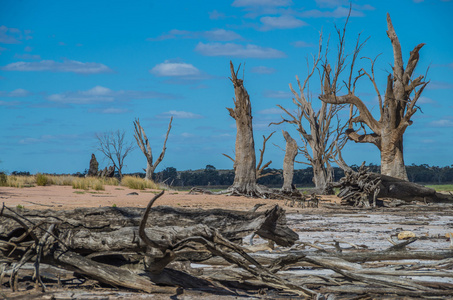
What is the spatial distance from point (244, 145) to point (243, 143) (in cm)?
9

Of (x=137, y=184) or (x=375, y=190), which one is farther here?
(x=137, y=184)

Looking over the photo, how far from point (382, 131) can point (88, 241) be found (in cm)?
1892

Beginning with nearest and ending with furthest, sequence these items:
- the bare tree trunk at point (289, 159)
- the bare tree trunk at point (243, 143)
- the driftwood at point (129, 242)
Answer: the driftwood at point (129, 242)
the bare tree trunk at point (243, 143)
the bare tree trunk at point (289, 159)

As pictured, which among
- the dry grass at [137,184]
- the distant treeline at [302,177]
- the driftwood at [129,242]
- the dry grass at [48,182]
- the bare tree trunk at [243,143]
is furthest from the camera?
the distant treeline at [302,177]

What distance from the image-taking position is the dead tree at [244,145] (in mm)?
19312

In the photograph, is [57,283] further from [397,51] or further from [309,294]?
[397,51]

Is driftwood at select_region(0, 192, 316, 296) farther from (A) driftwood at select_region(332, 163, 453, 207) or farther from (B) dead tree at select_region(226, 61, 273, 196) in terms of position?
(B) dead tree at select_region(226, 61, 273, 196)

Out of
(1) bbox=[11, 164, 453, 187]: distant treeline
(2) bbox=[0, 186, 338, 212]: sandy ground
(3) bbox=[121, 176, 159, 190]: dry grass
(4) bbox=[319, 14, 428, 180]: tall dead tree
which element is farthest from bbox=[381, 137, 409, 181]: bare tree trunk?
(1) bbox=[11, 164, 453, 187]: distant treeline

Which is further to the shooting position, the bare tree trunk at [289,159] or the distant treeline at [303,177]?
the distant treeline at [303,177]

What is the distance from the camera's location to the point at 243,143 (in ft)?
64.3

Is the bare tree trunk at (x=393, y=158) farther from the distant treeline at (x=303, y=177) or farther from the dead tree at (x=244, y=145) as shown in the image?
the distant treeline at (x=303, y=177)

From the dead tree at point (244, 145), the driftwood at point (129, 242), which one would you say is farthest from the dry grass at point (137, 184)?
the driftwood at point (129, 242)

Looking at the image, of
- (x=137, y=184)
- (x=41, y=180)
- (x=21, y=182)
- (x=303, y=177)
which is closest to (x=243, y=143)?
(x=137, y=184)

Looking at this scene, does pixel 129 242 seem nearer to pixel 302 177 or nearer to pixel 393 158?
pixel 393 158
